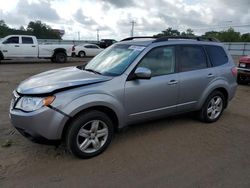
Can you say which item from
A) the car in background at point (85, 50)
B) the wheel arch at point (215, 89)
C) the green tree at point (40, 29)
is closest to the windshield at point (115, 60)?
the wheel arch at point (215, 89)

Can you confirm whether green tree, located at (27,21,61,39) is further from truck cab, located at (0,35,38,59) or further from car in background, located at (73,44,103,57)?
truck cab, located at (0,35,38,59)

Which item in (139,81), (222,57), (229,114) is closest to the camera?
(139,81)

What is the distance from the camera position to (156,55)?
4750 millimetres

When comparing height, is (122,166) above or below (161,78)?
below

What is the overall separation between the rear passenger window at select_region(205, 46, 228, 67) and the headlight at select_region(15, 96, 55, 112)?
11.3ft

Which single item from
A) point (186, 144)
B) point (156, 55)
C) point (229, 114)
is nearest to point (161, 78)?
point (156, 55)

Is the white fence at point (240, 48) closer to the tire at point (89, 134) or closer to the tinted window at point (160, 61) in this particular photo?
the tinted window at point (160, 61)

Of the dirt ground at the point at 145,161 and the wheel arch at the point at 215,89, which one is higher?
the wheel arch at the point at 215,89

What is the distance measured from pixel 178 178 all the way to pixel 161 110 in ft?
4.97

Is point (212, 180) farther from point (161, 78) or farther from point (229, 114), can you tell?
point (229, 114)

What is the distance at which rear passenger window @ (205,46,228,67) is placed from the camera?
18.6 ft

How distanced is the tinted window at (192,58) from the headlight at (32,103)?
2.54 meters

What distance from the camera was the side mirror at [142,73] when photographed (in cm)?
427

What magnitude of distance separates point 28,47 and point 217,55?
1523 centimetres
